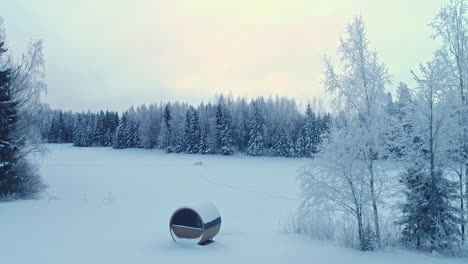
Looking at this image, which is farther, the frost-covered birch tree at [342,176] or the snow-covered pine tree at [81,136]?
the snow-covered pine tree at [81,136]

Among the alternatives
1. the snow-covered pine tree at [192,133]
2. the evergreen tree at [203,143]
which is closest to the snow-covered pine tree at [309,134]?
the evergreen tree at [203,143]

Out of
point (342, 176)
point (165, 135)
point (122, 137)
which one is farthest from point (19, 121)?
point (122, 137)

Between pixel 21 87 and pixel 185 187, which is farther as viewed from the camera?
pixel 185 187

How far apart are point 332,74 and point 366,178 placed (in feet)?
11.3

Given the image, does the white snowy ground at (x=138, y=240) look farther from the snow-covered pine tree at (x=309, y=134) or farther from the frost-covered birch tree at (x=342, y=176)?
the snow-covered pine tree at (x=309, y=134)

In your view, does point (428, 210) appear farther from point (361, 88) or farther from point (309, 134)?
point (309, 134)

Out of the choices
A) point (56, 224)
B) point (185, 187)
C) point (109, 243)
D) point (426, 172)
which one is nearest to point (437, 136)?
point (426, 172)

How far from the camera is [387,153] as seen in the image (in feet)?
33.1

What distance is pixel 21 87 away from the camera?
22391 mm

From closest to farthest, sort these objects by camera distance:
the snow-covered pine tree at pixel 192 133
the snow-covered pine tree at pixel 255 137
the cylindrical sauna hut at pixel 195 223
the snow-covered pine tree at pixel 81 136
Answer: the cylindrical sauna hut at pixel 195 223 → the snow-covered pine tree at pixel 255 137 → the snow-covered pine tree at pixel 192 133 → the snow-covered pine tree at pixel 81 136

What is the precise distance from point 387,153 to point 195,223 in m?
6.20

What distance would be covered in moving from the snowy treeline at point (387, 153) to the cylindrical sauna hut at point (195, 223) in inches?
118

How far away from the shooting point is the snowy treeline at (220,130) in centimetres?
6788

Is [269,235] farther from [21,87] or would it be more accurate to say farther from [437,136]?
[21,87]
